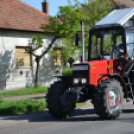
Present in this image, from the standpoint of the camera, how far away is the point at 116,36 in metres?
11.3

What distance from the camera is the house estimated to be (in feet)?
77.4

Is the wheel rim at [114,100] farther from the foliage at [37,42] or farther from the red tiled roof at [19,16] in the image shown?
the red tiled roof at [19,16]

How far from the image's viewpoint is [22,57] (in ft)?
81.7

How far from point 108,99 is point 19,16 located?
17.2 metres

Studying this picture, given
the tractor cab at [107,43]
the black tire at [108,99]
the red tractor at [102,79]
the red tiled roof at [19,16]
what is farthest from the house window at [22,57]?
the black tire at [108,99]

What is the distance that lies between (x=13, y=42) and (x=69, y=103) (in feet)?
46.9

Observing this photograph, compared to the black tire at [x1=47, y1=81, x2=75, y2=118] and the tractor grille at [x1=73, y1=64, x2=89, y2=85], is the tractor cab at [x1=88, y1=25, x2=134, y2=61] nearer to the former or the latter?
the tractor grille at [x1=73, y1=64, x2=89, y2=85]

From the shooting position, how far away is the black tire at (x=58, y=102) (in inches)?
413

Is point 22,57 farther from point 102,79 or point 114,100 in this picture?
point 114,100

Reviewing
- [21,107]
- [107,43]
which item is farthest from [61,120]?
[107,43]

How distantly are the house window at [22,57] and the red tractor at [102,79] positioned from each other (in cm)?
1334

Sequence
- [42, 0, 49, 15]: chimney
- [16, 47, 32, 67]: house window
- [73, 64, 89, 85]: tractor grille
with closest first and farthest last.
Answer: [73, 64, 89, 85]: tractor grille < [16, 47, 32, 67]: house window < [42, 0, 49, 15]: chimney

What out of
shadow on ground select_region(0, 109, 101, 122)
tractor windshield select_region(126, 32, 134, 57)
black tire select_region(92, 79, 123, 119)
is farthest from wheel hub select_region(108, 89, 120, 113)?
tractor windshield select_region(126, 32, 134, 57)

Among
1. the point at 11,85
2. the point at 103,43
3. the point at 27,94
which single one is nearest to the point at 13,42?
the point at 11,85
